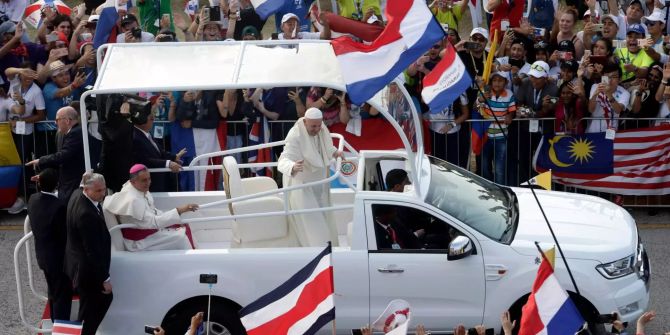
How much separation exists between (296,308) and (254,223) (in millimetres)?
3878

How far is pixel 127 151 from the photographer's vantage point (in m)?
11.4

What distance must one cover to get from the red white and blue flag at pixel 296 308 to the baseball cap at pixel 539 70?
8.10 m

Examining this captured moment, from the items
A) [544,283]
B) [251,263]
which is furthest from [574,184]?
[544,283]

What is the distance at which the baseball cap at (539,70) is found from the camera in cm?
1451

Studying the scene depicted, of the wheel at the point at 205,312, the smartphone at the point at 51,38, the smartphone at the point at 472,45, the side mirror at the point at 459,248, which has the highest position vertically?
the smartphone at the point at 51,38

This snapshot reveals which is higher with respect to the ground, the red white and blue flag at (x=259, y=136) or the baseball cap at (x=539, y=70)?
the baseball cap at (x=539, y=70)

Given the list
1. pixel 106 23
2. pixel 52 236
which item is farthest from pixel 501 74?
pixel 52 236

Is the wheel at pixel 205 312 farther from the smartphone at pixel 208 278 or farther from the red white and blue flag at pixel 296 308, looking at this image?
the red white and blue flag at pixel 296 308

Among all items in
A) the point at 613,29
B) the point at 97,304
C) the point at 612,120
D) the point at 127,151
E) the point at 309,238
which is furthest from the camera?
the point at 613,29

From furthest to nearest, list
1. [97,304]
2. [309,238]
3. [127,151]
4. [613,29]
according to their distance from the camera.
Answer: [613,29] < [127,151] < [309,238] < [97,304]

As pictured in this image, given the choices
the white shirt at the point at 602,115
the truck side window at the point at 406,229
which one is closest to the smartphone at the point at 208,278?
the truck side window at the point at 406,229

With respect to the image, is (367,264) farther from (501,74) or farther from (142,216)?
(501,74)

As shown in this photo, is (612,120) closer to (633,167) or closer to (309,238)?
(633,167)

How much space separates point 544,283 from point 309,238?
4262 millimetres
